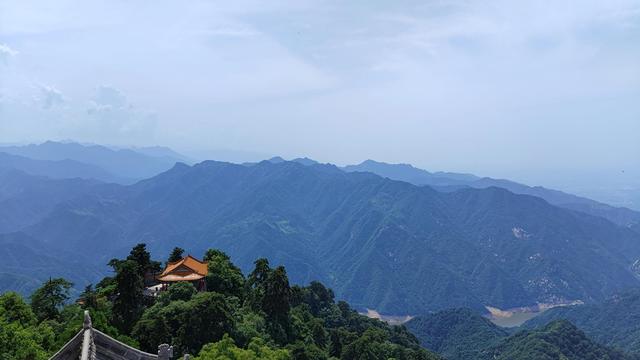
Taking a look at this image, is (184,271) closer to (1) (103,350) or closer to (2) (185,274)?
(2) (185,274)

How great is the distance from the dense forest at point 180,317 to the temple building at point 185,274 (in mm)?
1845

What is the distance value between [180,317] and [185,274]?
1186 cm

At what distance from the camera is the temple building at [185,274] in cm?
5744

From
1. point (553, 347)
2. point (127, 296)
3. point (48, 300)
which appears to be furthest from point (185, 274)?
point (553, 347)

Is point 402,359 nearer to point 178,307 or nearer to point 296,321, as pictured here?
point 296,321

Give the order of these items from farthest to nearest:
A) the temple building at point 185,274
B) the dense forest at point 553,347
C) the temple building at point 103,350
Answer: the dense forest at point 553,347, the temple building at point 185,274, the temple building at point 103,350

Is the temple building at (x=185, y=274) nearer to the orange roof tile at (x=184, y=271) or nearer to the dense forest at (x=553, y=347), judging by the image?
the orange roof tile at (x=184, y=271)

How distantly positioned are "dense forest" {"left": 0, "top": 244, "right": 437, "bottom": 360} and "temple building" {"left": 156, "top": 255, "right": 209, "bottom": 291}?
1845mm

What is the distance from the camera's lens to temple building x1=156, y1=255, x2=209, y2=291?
A: 188 feet

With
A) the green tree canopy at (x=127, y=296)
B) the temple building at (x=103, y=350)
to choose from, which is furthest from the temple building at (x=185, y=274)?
the temple building at (x=103, y=350)

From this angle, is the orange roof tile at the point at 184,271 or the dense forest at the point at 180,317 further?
the orange roof tile at the point at 184,271

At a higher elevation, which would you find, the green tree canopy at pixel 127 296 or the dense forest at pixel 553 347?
the green tree canopy at pixel 127 296

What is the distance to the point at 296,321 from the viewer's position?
75000 mm

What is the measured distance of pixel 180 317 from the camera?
1827 inches
